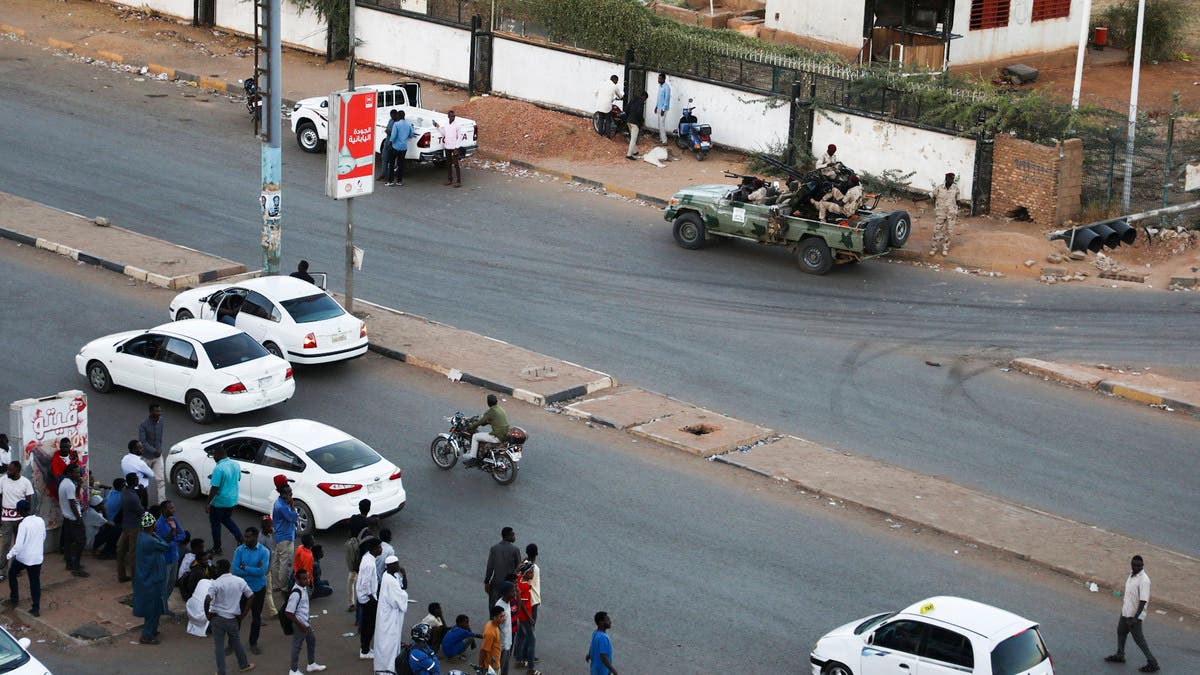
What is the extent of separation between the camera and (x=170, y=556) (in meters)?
16.9

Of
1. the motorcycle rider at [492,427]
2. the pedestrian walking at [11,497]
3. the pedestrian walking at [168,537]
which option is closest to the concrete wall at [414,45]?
the motorcycle rider at [492,427]

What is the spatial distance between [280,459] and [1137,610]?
33.2 feet

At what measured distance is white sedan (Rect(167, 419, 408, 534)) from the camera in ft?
61.7

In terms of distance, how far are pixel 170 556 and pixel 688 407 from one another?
9366 mm

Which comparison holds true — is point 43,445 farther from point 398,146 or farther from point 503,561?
point 398,146

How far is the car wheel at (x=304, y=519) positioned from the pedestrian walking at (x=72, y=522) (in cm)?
250

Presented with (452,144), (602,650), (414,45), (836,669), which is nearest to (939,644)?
(836,669)

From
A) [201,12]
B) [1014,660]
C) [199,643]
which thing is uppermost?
[201,12]

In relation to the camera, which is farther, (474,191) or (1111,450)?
(474,191)

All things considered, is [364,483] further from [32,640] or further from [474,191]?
[474,191]

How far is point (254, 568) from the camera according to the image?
16328 millimetres

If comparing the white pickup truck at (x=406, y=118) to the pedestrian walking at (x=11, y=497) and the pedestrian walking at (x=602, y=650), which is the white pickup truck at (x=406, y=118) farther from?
the pedestrian walking at (x=602, y=650)

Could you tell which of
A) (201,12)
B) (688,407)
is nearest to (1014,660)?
(688,407)

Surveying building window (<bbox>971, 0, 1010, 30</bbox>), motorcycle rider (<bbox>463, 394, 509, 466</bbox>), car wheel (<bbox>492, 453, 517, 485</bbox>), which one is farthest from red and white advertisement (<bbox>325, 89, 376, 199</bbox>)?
building window (<bbox>971, 0, 1010, 30</bbox>)
